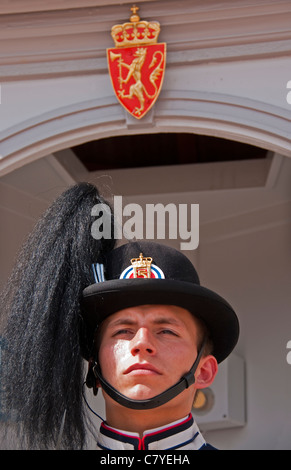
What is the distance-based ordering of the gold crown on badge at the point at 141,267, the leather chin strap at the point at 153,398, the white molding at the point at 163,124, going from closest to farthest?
1. the leather chin strap at the point at 153,398
2. the gold crown on badge at the point at 141,267
3. the white molding at the point at 163,124

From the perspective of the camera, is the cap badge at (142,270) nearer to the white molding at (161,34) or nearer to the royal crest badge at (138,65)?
the royal crest badge at (138,65)

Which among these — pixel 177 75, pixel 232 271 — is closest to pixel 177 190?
pixel 232 271

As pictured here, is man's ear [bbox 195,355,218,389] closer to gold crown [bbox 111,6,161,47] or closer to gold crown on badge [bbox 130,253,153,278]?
gold crown on badge [bbox 130,253,153,278]

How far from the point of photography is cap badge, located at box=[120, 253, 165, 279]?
Answer: 193 centimetres

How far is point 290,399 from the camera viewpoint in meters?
3.71

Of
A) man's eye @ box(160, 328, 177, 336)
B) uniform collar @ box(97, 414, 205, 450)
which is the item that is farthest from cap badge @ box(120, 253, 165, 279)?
uniform collar @ box(97, 414, 205, 450)

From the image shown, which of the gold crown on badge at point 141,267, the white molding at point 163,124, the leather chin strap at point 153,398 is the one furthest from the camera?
the white molding at point 163,124

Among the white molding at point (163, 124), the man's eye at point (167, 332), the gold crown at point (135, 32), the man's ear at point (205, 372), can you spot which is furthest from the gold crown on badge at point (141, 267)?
the gold crown at point (135, 32)

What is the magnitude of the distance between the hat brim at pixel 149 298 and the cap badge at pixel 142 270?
0.04 m

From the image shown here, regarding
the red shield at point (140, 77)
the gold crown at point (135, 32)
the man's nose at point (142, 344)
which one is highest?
the gold crown at point (135, 32)

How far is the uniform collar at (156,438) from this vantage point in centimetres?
183

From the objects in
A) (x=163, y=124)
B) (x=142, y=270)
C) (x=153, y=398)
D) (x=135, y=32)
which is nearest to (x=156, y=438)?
(x=153, y=398)

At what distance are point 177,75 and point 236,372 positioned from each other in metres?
1.35
